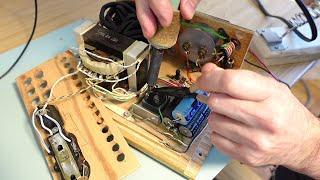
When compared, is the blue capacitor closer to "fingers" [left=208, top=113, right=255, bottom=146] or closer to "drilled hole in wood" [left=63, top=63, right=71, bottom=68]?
"fingers" [left=208, top=113, right=255, bottom=146]

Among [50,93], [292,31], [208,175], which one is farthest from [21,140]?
[292,31]

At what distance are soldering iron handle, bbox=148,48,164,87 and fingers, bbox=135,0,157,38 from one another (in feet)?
0.14

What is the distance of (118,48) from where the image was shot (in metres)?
0.67

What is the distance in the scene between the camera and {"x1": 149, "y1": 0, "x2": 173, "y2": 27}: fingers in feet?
1.98

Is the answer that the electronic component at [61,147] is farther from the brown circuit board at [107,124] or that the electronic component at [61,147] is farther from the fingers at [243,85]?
the fingers at [243,85]

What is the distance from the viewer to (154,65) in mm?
677

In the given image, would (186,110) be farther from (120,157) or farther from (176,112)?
(120,157)

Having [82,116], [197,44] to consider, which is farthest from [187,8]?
[82,116]

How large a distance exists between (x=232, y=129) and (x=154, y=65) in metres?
0.25

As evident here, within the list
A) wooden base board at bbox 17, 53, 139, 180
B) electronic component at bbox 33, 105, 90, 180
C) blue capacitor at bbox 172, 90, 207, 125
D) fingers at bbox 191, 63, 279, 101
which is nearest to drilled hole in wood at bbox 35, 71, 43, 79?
wooden base board at bbox 17, 53, 139, 180

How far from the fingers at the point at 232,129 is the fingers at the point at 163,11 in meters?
0.21

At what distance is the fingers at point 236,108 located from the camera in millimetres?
Answer: 460

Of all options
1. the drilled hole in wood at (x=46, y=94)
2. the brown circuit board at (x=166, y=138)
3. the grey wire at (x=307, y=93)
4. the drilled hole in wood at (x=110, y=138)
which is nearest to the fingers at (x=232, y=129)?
the brown circuit board at (x=166, y=138)

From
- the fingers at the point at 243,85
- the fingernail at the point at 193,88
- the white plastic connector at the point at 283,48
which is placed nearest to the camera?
the fingers at the point at 243,85
